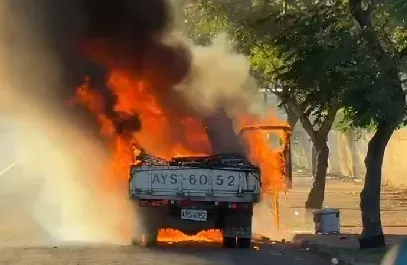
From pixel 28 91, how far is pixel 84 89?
1.57 m

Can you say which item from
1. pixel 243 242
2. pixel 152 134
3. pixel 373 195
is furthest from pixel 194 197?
pixel 152 134

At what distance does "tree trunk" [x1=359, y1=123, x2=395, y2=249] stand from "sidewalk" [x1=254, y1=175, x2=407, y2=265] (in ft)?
0.80

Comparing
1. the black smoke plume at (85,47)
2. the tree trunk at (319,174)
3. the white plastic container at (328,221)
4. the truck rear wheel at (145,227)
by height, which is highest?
the black smoke plume at (85,47)

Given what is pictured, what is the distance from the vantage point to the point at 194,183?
15.2m

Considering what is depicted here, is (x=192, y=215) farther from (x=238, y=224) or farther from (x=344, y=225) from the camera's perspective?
(x=344, y=225)

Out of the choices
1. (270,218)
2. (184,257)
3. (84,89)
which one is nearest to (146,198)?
(184,257)

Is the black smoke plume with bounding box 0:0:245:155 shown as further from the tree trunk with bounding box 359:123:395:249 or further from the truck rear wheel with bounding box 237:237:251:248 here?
the tree trunk with bounding box 359:123:395:249

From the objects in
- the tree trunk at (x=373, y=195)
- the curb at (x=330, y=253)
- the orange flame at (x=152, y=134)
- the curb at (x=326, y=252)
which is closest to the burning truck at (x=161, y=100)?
the orange flame at (x=152, y=134)

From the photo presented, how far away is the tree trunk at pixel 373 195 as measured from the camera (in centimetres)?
1449

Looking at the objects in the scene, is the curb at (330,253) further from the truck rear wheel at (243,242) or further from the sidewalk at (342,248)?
the truck rear wheel at (243,242)

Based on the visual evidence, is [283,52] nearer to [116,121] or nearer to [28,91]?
[116,121]

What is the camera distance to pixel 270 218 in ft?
73.0

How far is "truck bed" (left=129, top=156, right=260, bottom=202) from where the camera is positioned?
1514 centimetres

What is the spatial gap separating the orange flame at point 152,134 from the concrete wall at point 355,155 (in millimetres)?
11584
